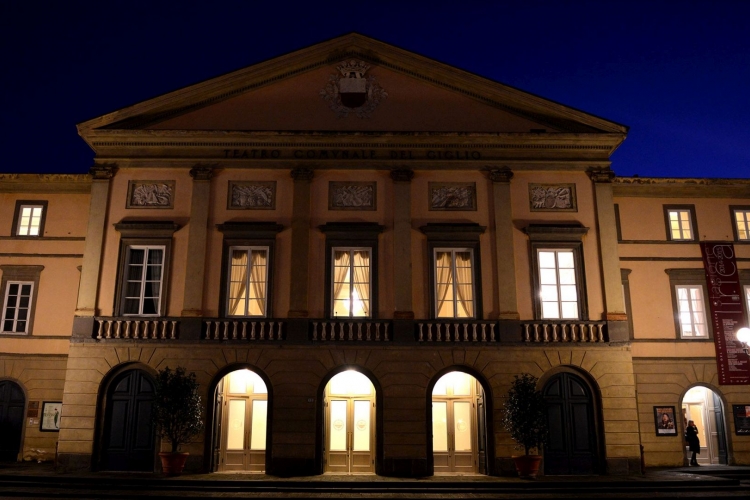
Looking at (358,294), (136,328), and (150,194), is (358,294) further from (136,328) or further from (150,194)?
(150,194)

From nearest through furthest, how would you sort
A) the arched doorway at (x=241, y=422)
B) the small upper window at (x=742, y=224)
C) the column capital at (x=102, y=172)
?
the arched doorway at (x=241, y=422) < the column capital at (x=102, y=172) < the small upper window at (x=742, y=224)

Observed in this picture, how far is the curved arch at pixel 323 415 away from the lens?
17.1 m

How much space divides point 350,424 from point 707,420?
1141 centimetres

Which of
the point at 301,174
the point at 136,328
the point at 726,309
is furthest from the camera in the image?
the point at 726,309

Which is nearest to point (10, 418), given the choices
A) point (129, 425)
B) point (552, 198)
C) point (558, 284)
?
point (129, 425)

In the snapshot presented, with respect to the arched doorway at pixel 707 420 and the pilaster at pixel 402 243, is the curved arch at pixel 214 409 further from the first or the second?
the arched doorway at pixel 707 420

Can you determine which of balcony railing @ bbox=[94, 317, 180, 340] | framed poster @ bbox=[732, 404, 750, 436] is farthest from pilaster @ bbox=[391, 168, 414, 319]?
framed poster @ bbox=[732, 404, 750, 436]

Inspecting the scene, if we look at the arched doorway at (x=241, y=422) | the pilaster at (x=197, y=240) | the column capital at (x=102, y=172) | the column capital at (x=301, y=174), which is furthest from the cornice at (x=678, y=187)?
the column capital at (x=102, y=172)

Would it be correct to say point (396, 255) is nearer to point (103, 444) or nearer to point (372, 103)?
point (372, 103)

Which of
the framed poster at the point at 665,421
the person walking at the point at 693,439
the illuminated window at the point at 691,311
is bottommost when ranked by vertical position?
the person walking at the point at 693,439

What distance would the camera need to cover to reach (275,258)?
59.8ft

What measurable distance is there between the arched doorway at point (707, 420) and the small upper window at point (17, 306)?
20.4 m

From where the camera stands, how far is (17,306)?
2056 cm

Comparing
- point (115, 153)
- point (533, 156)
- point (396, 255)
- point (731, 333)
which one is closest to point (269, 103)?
point (115, 153)
